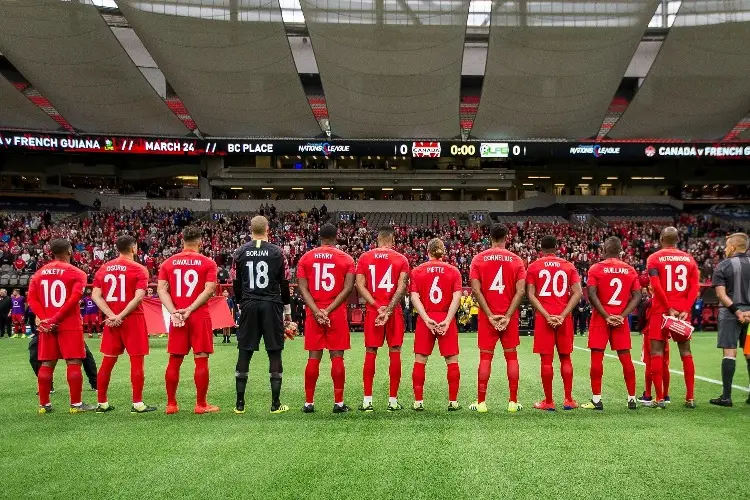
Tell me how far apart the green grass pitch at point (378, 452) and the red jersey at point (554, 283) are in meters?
1.24

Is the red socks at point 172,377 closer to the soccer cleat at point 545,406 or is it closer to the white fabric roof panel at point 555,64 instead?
the soccer cleat at point 545,406

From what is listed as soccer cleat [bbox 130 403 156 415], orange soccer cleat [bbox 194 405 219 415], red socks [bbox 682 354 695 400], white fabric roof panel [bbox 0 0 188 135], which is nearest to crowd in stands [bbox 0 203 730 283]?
white fabric roof panel [bbox 0 0 188 135]

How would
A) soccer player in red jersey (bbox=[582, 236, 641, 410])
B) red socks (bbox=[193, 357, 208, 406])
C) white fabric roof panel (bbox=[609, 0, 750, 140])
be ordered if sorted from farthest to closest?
1. white fabric roof panel (bbox=[609, 0, 750, 140])
2. soccer player in red jersey (bbox=[582, 236, 641, 410])
3. red socks (bbox=[193, 357, 208, 406])

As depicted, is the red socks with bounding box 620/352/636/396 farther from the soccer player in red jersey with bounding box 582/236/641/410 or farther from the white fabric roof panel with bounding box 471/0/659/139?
the white fabric roof panel with bounding box 471/0/659/139

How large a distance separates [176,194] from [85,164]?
8.12m

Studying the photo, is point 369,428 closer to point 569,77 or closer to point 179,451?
point 179,451

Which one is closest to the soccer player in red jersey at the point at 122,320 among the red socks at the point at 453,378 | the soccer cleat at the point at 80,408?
the soccer cleat at the point at 80,408

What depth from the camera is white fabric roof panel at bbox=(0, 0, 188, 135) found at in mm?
30094

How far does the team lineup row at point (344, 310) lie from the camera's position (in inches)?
264

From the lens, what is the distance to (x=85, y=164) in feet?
151

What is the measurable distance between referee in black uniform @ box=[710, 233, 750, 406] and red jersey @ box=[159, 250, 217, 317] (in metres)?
6.13

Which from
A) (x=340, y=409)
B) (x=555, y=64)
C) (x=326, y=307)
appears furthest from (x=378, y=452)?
(x=555, y=64)

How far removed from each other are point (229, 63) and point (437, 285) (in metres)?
30.2

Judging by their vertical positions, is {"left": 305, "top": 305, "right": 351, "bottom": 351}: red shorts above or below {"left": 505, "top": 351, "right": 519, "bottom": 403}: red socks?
above
